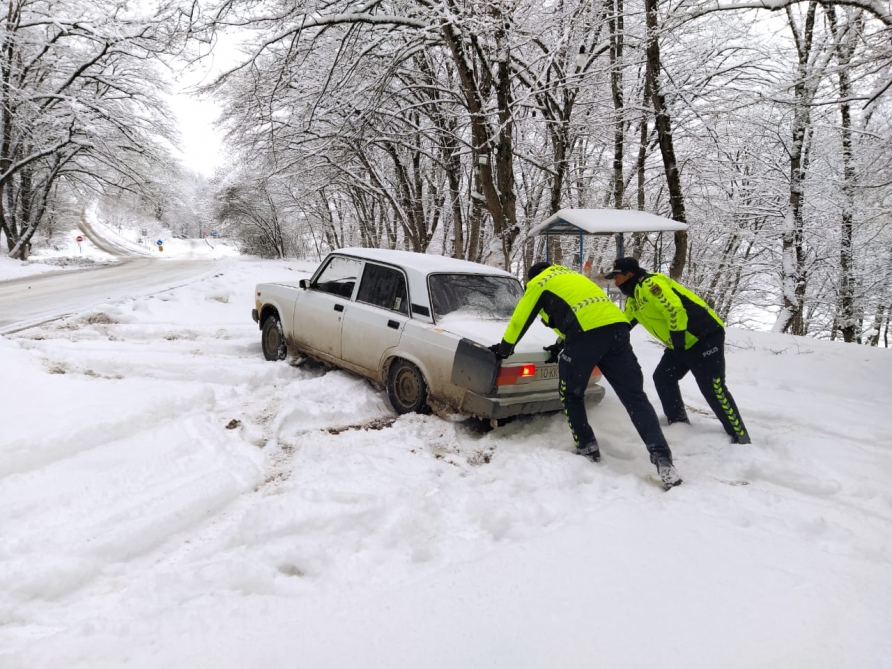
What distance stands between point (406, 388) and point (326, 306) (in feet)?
4.91

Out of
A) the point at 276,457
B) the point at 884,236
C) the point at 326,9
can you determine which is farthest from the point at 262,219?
the point at 276,457

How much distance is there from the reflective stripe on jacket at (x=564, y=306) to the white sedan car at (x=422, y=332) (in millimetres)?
437

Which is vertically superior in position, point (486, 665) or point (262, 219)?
point (262, 219)

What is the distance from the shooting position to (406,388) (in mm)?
4723

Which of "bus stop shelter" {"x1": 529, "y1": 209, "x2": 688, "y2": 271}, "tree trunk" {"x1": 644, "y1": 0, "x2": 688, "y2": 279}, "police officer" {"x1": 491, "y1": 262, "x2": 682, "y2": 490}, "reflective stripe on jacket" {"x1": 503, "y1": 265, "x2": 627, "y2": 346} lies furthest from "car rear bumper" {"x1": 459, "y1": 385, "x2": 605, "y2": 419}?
"tree trunk" {"x1": 644, "y1": 0, "x2": 688, "y2": 279}

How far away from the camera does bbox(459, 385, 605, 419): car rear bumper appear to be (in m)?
4.05

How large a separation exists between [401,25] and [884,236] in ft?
52.2

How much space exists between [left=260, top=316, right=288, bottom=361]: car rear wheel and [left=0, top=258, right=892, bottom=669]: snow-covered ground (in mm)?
1383

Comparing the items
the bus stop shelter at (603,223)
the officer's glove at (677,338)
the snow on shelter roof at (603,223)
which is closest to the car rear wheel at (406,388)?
the officer's glove at (677,338)

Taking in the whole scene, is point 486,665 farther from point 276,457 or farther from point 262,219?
point 262,219

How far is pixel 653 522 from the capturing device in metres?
2.90

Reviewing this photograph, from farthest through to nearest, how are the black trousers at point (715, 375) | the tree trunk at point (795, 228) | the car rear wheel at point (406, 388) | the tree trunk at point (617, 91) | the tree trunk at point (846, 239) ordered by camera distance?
the tree trunk at point (795, 228) → the tree trunk at point (846, 239) → the tree trunk at point (617, 91) → the car rear wheel at point (406, 388) → the black trousers at point (715, 375)

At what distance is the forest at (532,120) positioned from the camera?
8.52 m

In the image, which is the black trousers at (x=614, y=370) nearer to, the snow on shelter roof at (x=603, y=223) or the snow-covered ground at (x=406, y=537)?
the snow-covered ground at (x=406, y=537)
